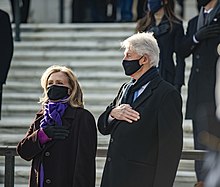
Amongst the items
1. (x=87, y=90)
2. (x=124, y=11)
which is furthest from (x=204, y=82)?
(x=124, y=11)

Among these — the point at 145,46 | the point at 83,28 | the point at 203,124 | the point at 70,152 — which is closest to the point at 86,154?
the point at 70,152

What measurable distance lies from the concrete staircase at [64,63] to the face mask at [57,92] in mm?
2793

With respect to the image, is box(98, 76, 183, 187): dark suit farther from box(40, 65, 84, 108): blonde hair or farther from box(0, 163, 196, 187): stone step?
box(0, 163, 196, 187): stone step

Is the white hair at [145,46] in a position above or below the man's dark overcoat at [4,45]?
above

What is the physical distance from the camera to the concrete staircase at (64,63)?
28.3 feet

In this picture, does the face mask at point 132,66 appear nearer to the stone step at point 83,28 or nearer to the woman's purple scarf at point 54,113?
the woman's purple scarf at point 54,113

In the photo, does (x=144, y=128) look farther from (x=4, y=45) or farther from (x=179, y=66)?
(x=4, y=45)

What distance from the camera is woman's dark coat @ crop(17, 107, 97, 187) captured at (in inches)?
186

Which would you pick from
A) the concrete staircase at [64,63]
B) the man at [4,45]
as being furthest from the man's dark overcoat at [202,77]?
the man at [4,45]

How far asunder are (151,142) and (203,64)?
2.41m

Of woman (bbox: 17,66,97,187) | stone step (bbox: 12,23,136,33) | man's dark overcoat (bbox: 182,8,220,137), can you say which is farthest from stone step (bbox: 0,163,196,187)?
stone step (bbox: 12,23,136,33)

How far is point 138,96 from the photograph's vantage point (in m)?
4.48

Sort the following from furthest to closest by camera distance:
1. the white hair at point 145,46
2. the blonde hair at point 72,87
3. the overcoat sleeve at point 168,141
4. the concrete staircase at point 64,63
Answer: the concrete staircase at point 64,63, the blonde hair at point 72,87, the white hair at point 145,46, the overcoat sleeve at point 168,141

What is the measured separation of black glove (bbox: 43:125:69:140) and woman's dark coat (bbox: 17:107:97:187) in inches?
1.5
